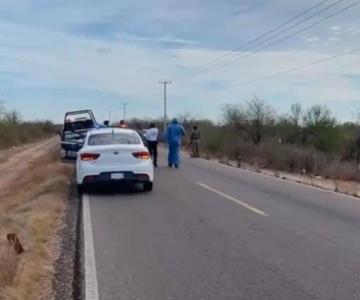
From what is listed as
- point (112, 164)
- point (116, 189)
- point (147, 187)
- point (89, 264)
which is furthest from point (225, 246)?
point (116, 189)

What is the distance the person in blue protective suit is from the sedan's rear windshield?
859 centimetres

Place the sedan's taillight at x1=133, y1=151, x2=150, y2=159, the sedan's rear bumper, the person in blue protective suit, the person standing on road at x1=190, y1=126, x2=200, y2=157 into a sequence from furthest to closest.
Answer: the person standing on road at x1=190, y1=126, x2=200, y2=157 → the person in blue protective suit → the sedan's taillight at x1=133, y1=151, x2=150, y2=159 → the sedan's rear bumper

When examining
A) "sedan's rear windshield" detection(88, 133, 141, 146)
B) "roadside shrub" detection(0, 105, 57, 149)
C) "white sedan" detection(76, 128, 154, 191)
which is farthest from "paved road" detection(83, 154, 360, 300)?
"roadside shrub" detection(0, 105, 57, 149)

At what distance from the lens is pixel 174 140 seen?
2633 centimetres

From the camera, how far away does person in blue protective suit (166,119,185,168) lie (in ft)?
86.7

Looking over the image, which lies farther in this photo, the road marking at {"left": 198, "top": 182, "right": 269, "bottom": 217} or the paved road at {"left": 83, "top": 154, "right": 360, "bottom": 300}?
the road marking at {"left": 198, "top": 182, "right": 269, "bottom": 217}

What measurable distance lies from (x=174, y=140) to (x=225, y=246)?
55.7 feet

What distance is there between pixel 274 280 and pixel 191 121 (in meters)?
72.5

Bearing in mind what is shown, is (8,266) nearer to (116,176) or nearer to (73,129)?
(116,176)

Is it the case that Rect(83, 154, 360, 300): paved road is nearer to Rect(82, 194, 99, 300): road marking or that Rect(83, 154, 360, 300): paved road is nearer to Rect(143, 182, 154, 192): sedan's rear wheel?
Rect(82, 194, 99, 300): road marking

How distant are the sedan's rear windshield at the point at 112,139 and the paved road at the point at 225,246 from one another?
4.53ft

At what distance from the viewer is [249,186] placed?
1911 cm

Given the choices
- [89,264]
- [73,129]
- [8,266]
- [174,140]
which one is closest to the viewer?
[8,266]

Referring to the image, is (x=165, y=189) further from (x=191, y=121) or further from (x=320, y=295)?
(x=191, y=121)
